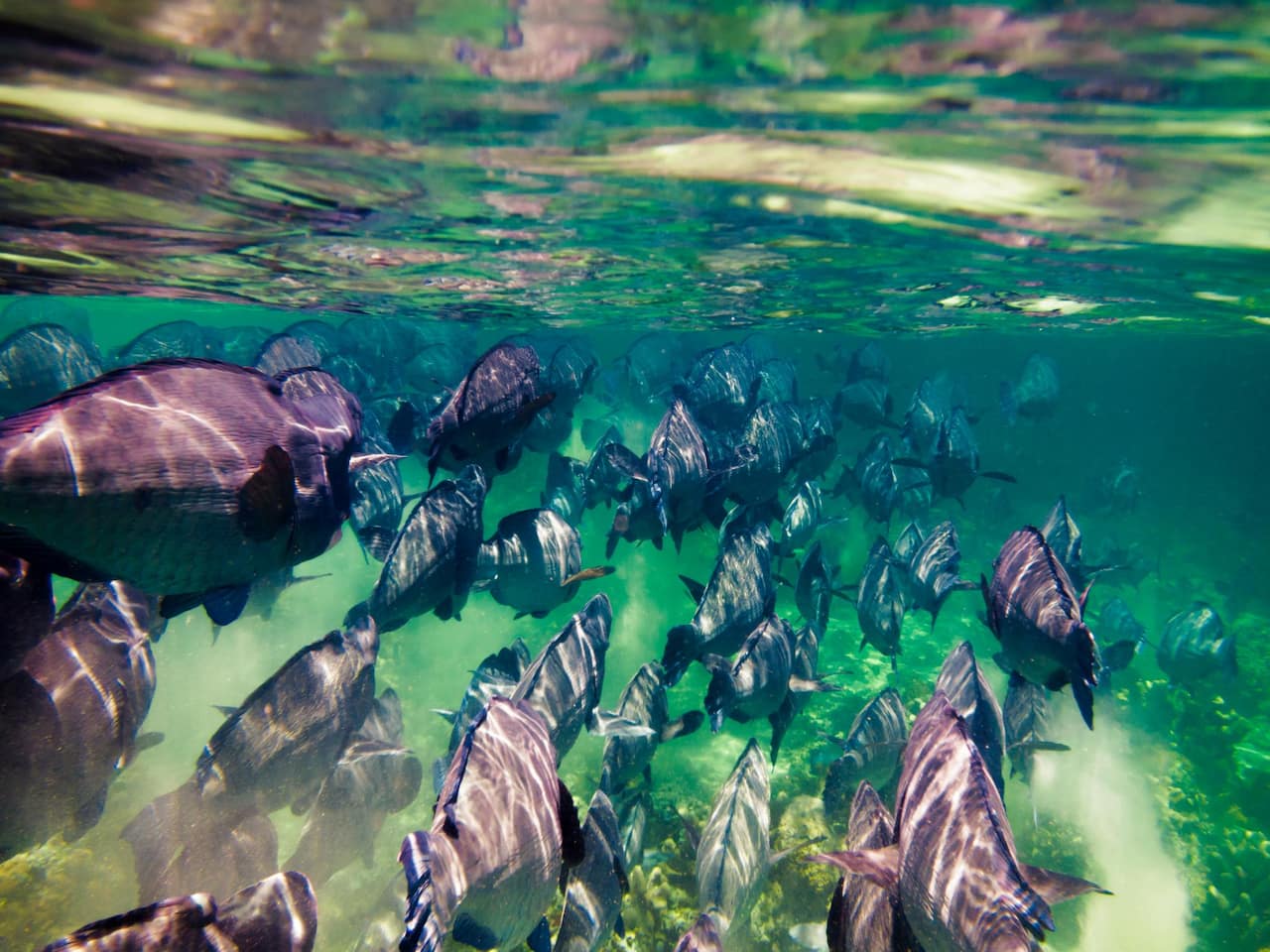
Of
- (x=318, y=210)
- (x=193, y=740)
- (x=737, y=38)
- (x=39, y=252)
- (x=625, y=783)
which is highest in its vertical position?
(x=737, y=38)

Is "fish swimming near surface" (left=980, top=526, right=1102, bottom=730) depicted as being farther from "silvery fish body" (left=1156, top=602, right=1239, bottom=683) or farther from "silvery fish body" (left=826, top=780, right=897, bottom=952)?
"silvery fish body" (left=1156, top=602, right=1239, bottom=683)

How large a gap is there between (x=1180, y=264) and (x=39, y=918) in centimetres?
1971

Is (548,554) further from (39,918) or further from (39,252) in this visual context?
(39,252)

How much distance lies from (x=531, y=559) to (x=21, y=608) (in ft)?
13.5

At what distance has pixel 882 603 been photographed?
8.18 meters

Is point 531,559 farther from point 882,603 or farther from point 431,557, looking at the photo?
point 882,603

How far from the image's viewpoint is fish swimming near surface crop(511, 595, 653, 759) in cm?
518

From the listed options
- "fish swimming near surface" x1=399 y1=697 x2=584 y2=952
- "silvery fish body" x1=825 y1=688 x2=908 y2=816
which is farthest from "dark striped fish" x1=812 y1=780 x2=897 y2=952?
"silvery fish body" x1=825 y1=688 x2=908 y2=816

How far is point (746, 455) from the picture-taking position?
784cm

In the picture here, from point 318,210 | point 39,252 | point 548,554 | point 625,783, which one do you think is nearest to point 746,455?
point 548,554

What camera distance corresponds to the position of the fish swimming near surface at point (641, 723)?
5883 mm

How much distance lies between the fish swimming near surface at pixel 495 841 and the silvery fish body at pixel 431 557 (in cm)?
265

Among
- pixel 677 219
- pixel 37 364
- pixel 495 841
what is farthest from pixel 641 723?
pixel 37 364

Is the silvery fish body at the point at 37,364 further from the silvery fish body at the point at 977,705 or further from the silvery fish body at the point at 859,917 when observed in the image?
the silvery fish body at the point at 977,705
